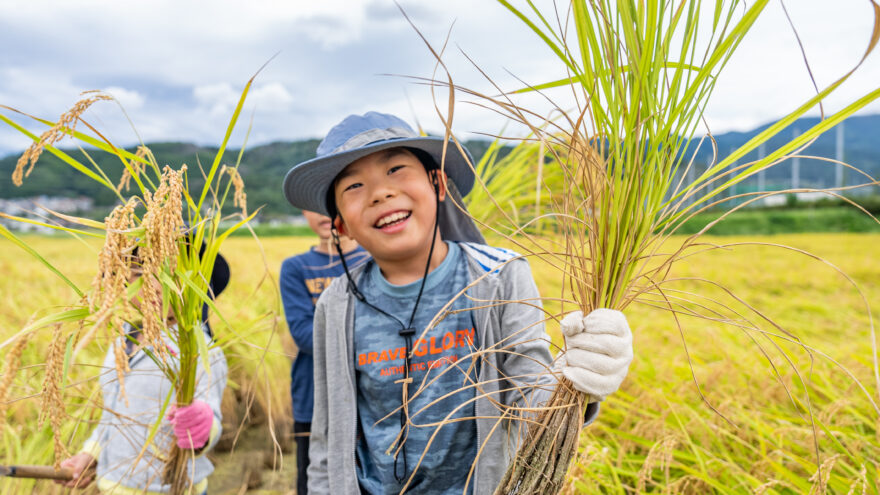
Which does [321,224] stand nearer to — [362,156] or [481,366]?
[362,156]

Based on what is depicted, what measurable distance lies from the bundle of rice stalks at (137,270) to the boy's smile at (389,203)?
0.34m

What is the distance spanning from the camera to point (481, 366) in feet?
4.83

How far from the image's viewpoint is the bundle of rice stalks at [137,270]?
0.88m

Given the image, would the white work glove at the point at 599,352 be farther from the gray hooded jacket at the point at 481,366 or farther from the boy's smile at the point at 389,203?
the boy's smile at the point at 389,203

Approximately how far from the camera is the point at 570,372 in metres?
1.01

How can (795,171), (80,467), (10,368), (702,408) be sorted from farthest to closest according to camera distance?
(795,171), (702,408), (80,467), (10,368)

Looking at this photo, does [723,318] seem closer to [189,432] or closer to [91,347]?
[189,432]

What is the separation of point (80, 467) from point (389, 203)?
5.12 ft

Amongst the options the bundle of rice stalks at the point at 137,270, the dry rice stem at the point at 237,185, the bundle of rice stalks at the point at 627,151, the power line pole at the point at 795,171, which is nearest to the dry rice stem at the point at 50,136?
the bundle of rice stalks at the point at 137,270

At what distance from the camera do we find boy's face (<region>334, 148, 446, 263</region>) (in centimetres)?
149

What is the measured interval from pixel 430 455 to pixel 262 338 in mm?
3954

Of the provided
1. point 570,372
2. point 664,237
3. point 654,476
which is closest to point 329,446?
point 570,372

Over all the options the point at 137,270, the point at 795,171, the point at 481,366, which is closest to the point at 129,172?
the point at 137,270

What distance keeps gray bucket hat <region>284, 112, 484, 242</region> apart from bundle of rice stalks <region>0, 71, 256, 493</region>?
0.25 m
